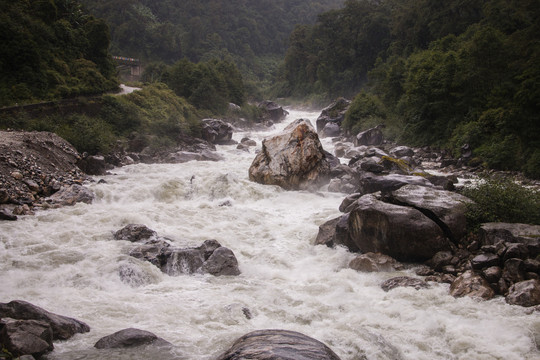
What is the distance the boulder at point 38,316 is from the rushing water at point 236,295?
Result: 17 centimetres

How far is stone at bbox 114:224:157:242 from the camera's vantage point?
12.1m

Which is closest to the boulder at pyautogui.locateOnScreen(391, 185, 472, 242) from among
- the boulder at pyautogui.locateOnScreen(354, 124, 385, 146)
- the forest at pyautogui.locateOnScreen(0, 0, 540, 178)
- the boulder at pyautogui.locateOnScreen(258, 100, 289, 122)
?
the forest at pyautogui.locateOnScreen(0, 0, 540, 178)

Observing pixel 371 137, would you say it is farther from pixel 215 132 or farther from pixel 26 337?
pixel 26 337

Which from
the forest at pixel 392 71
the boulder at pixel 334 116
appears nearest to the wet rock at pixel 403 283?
the forest at pixel 392 71

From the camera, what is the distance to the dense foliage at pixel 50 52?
23156 millimetres

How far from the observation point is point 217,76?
151 ft

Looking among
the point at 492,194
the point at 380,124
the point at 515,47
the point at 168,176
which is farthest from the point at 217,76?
the point at 492,194

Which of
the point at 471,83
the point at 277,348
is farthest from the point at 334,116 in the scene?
the point at 277,348

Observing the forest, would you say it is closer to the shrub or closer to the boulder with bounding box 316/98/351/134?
the boulder with bounding box 316/98/351/134

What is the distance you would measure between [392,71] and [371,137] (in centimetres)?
908

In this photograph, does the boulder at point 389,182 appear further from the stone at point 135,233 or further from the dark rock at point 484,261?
the stone at point 135,233

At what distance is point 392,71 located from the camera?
36250 millimetres

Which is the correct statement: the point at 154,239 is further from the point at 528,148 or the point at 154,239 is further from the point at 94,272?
the point at 528,148

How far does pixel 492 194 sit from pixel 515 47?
1477 centimetres
